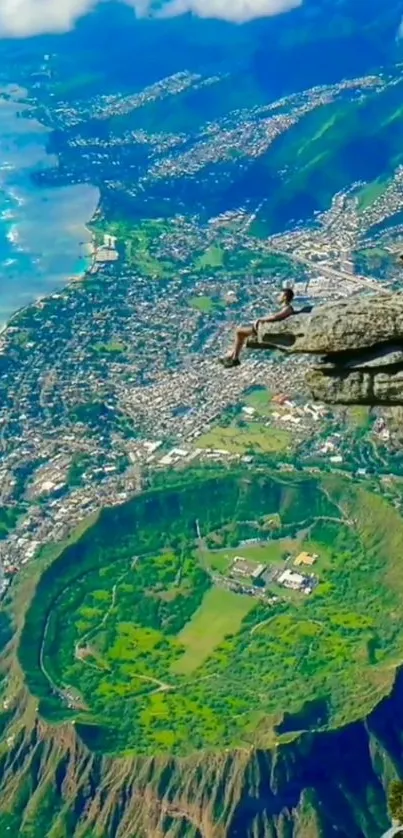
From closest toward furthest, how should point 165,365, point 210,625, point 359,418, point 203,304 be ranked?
point 210,625 → point 359,418 → point 165,365 → point 203,304

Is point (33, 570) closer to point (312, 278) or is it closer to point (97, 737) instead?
point (97, 737)


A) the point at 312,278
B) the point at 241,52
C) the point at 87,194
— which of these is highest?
the point at 241,52

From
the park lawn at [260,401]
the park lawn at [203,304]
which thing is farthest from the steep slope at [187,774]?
the park lawn at [203,304]

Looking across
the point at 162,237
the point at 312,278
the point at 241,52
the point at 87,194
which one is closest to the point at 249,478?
the point at 312,278

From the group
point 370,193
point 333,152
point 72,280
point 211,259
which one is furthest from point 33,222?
point 333,152

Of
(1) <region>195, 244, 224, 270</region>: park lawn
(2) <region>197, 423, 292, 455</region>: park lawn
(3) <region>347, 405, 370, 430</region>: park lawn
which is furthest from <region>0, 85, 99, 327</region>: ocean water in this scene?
(3) <region>347, 405, 370, 430</region>: park lawn

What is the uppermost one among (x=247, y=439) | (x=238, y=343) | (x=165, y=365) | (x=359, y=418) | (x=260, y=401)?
(x=238, y=343)

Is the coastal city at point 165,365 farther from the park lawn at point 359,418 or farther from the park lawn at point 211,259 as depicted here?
the park lawn at point 359,418

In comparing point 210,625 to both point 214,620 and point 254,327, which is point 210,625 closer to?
point 214,620
